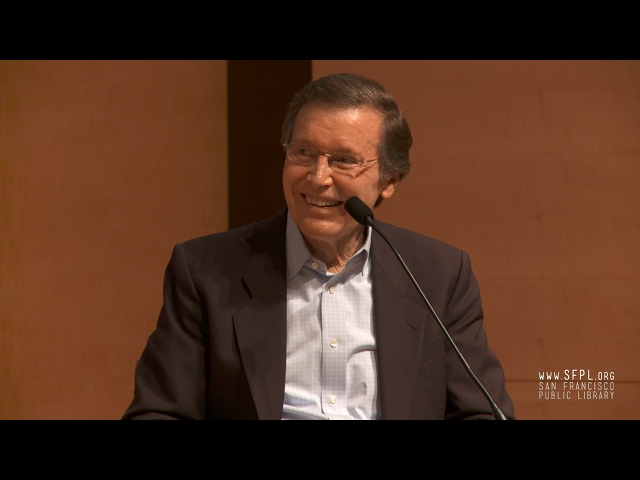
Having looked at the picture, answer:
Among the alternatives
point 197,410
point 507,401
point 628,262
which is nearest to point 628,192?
point 628,262

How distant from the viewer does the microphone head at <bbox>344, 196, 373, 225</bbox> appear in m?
1.72

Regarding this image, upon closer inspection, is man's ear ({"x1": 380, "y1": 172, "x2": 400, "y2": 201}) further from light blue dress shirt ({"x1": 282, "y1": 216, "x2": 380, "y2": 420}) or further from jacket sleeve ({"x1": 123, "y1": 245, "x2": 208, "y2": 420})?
jacket sleeve ({"x1": 123, "y1": 245, "x2": 208, "y2": 420})

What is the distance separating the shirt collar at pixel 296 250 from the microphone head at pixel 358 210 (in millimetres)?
262

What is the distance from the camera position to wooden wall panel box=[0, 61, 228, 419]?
2.91 m

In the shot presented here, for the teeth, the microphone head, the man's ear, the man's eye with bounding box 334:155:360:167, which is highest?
the man's eye with bounding box 334:155:360:167

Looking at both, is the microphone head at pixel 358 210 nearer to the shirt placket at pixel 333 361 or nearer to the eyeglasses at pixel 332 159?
the eyeglasses at pixel 332 159

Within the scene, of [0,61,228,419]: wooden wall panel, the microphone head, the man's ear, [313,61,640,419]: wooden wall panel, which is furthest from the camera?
[0,61,228,419]: wooden wall panel

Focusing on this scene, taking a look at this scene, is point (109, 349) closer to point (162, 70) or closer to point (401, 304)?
point (162, 70)

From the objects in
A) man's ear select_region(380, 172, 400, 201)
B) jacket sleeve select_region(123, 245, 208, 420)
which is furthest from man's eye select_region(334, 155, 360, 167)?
jacket sleeve select_region(123, 245, 208, 420)

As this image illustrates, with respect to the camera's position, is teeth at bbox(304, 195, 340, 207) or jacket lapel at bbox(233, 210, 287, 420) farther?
teeth at bbox(304, 195, 340, 207)

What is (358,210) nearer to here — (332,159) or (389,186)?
(332,159)

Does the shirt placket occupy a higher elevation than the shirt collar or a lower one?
lower

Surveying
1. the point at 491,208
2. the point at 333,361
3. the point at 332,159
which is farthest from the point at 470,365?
the point at 491,208

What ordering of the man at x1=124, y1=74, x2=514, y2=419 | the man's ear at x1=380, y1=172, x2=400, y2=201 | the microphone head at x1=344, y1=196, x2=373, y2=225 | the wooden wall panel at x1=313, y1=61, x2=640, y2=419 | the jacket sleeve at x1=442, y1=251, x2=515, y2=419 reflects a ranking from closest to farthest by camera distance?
the microphone head at x1=344, y1=196, x2=373, y2=225
the man at x1=124, y1=74, x2=514, y2=419
the jacket sleeve at x1=442, y1=251, x2=515, y2=419
the man's ear at x1=380, y1=172, x2=400, y2=201
the wooden wall panel at x1=313, y1=61, x2=640, y2=419
